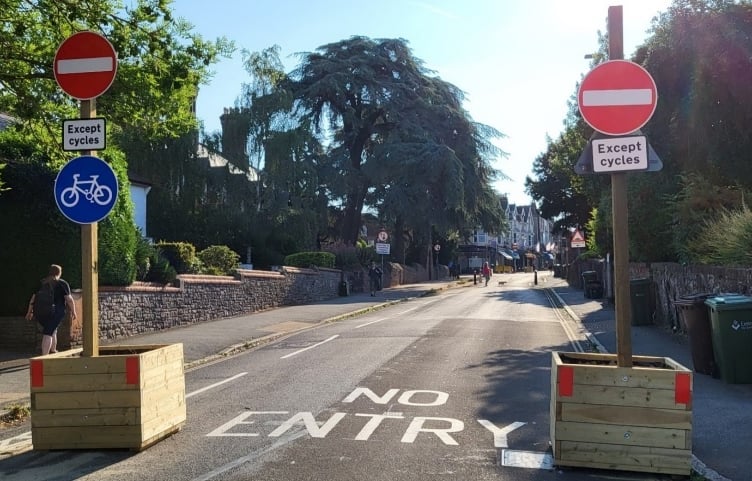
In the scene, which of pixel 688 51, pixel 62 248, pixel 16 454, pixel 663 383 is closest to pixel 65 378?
pixel 16 454

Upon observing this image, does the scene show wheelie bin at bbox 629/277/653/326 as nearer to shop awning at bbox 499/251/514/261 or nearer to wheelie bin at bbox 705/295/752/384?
wheelie bin at bbox 705/295/752/384

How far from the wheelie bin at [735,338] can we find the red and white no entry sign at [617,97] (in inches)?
189

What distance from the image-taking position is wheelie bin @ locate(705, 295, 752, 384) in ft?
30.8

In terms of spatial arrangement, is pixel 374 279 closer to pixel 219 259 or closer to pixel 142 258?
pixel 219 259

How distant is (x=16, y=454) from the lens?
6.40 metres

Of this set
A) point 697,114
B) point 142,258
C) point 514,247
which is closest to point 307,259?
point 142,258

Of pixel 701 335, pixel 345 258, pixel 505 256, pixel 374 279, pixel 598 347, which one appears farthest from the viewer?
pixel 505 256

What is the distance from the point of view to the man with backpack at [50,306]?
11547mm

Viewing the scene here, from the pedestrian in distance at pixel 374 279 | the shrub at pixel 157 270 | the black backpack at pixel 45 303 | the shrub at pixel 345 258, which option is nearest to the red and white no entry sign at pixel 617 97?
the black backpack at pixel 45 303

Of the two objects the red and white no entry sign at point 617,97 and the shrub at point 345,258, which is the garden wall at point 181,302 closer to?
the shrub at point 345,258

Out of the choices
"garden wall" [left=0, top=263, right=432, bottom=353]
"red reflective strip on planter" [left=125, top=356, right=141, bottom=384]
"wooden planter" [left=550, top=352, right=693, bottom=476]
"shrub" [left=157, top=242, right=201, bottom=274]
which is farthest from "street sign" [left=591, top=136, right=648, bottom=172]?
"shrub" [left=157, top=242, right=201, bottom=274]

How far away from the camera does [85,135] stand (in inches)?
259

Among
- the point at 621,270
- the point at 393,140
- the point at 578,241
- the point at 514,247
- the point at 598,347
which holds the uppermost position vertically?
the point at 393,140

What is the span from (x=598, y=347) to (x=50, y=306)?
405 inches
